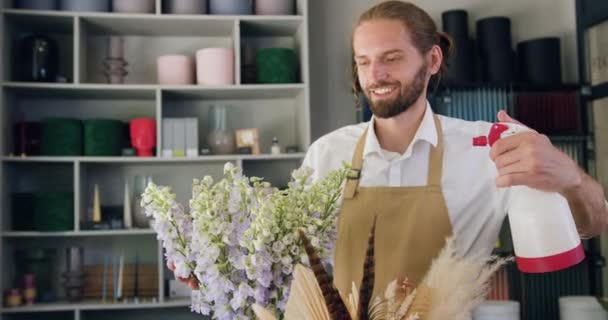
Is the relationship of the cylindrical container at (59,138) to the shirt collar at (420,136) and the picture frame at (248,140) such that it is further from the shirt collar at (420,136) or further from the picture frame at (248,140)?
the shirt collar at (420,136)

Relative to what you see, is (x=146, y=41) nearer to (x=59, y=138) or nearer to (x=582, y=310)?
(x=59, y=138)

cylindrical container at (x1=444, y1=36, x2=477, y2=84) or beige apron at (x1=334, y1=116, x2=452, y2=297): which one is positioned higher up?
cylindrical container at (x1=444, y1=36, x2=477, y2=84)

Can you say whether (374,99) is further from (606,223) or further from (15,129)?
(15,129)

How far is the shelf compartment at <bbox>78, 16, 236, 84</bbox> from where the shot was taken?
331cm

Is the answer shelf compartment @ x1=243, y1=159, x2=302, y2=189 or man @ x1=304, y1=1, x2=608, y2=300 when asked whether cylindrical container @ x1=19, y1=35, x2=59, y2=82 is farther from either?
man @ x1=304, y1=1, x2=608, y2=300

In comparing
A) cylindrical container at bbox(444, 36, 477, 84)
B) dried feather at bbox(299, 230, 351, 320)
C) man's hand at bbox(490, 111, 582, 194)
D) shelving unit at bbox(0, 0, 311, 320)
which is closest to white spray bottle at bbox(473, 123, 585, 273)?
man's hand at bbox(490, 111, 582, 194)

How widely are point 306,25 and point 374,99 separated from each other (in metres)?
1.97

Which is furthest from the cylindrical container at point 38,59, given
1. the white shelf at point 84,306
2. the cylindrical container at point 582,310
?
the cylindrical container at point 582,310

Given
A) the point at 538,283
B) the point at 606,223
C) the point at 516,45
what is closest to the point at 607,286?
the point at 538,283

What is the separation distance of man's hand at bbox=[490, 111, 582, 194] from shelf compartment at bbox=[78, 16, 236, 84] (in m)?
2.57

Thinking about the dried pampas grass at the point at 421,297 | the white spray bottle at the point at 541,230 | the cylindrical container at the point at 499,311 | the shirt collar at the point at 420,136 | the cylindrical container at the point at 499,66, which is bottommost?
the cylindrical container at the point at 499,311

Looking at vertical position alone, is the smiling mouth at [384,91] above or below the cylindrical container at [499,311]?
above

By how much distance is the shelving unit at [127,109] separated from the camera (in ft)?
10.3

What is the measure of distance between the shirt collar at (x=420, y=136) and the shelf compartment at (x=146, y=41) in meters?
1.88
